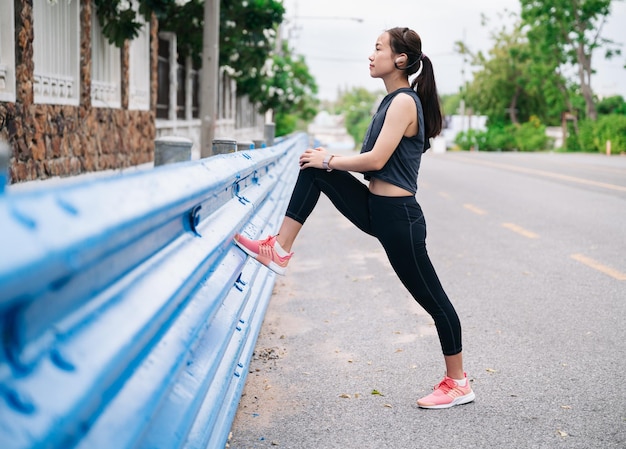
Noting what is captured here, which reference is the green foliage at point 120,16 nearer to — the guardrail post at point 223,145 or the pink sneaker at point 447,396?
the guardrail post at point 223,145

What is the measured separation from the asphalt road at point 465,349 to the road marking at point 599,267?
0.09 ft

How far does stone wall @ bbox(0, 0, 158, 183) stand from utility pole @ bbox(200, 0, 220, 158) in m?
1.35

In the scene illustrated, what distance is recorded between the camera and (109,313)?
1842 millimetres

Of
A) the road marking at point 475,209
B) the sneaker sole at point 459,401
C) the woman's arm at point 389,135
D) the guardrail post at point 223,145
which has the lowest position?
the road marking at point 475,209

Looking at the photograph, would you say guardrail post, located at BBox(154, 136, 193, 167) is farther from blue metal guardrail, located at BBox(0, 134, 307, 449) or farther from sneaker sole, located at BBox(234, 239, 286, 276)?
blue metal guardrail, located at BBox(0, 134, 307, 449)

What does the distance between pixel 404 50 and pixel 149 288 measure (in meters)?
2.54

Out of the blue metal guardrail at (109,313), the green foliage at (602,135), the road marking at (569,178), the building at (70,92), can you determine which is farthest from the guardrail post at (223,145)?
the green foliage at (602,135)

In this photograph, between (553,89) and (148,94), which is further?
(553,89)

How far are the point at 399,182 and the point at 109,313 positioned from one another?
2697 mm

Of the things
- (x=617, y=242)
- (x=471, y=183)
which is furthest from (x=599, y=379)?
(x=471, y=183)

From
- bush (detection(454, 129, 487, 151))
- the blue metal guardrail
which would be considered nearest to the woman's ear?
the blue metal guardrail

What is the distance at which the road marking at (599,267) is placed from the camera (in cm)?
833

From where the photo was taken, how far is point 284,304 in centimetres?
702

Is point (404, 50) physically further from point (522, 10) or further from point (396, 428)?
point (522, 10)
